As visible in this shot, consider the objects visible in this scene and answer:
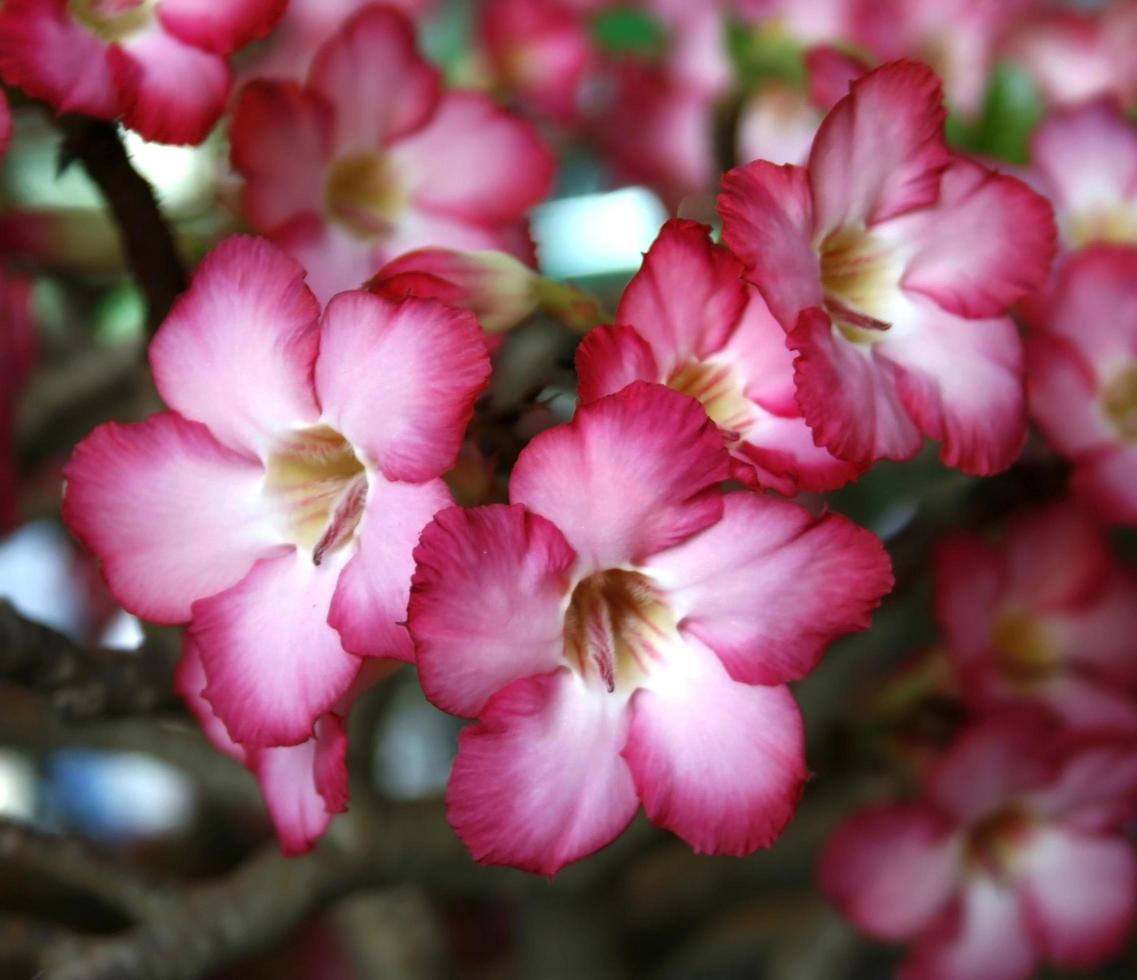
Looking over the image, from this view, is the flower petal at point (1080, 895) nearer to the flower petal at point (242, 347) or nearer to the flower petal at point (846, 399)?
the flower petal at point (846, 399)

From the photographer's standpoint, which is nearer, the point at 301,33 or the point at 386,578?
the point at 386,578

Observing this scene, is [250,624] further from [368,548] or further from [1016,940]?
[1016,940]

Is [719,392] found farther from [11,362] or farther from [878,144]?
[11,362]

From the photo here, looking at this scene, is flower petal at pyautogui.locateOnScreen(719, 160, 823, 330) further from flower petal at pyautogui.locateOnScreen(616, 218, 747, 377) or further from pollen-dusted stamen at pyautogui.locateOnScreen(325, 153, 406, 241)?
pollen-dusted stamen at pyautogui.locateOnScreen(325, 153, 406, 241)

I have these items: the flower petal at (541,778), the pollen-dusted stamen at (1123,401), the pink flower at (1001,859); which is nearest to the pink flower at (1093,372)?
the pollen-dusted stamen at (1123,401)

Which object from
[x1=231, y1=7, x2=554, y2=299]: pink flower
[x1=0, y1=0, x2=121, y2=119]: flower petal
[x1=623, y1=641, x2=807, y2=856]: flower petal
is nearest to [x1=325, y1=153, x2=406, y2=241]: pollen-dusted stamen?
[x1=231, y1=7, x2=554, y2=299]: pink flower

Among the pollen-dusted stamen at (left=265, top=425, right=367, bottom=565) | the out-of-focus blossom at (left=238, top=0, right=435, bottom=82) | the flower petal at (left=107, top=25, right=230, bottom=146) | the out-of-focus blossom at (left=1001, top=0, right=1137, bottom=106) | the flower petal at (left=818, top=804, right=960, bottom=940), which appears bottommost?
the flower petal at (left=818, top=804, right=960, bottom=940)

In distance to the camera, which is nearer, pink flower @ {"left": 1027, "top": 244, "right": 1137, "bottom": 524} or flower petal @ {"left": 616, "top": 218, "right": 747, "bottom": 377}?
flower petal @ {"left": 616, "top": 218, "right": 747, "bottom": 377}

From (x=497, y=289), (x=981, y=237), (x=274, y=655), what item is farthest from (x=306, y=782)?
(x=981, y=237)
